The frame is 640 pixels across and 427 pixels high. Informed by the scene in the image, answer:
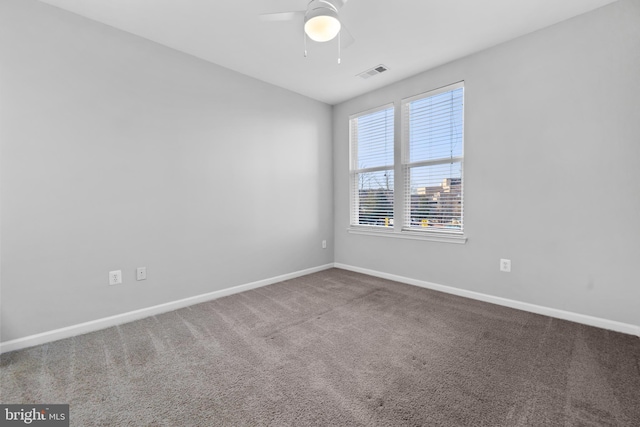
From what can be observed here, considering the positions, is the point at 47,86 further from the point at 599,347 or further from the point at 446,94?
the point at 599,347

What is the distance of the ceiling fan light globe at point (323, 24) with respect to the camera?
1726mm

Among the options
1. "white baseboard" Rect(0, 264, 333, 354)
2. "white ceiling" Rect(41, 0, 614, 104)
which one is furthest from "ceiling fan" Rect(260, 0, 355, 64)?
"white baseboard" Rect(0, 264, 333, 354)

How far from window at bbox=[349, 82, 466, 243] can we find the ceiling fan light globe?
1.90 metres

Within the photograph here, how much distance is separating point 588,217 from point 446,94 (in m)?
1.84

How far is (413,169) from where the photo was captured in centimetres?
346

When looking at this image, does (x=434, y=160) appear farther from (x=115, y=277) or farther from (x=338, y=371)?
(x=115, y=277)

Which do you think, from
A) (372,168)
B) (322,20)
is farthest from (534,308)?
(322,20)

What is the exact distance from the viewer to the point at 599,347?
1.93 m

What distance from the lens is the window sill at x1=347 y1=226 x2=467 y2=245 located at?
3056 millimetres

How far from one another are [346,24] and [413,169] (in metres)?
1.83

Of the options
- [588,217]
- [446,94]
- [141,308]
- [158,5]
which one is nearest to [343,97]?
[446,94]

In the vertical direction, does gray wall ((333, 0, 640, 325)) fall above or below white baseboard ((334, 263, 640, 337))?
above

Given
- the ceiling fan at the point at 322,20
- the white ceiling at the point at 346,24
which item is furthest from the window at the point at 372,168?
the ceiling fan at the point at 322,20

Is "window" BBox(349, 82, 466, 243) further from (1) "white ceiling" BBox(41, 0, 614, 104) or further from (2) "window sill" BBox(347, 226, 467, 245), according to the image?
(1) "white ceiling" BBox(41, 0, 614, 104)
